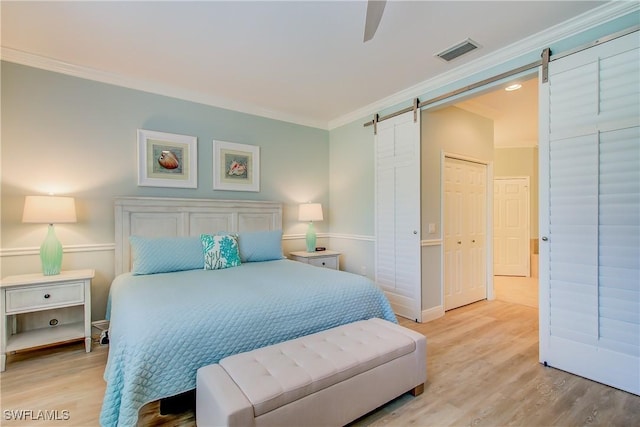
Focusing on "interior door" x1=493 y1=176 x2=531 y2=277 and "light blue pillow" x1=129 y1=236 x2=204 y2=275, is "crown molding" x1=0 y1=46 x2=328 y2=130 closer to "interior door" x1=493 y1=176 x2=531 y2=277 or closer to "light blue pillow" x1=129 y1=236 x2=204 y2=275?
"light blue pillow" x1=129 y1=236 x2=204 y2=275

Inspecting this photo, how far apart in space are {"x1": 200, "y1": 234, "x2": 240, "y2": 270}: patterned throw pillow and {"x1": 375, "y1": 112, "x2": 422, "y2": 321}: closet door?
188cm

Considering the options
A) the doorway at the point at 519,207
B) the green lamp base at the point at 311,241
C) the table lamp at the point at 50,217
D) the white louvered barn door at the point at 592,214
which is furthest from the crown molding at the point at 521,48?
the table lamp at the point at 50,217

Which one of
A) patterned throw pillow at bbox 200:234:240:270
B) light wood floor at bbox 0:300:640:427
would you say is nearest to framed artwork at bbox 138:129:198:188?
patterned throw pillow at bbox 200:234:240:270

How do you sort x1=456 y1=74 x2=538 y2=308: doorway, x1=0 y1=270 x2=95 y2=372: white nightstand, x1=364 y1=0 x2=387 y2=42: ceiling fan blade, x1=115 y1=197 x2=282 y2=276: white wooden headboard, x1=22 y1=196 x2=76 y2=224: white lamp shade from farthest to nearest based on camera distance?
x1=456 y1=74 x2=538 y2=308: doorway < x1=115 y1=197 x2=282 y2=276: white wooden headboard < x1=22 y1=196 x2=76 y2=224: white lamp shade < x1=0 y1=270 x2=95 y2=372: white nightstand < x1=364 y1=0 x2=387 y2=42: ceiling fan blade

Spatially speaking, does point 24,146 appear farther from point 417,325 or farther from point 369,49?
point 417,325

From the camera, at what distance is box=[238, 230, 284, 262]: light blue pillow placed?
3363 millimetres

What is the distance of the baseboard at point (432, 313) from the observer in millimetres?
3488

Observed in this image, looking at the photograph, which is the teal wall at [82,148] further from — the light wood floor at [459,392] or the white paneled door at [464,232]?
the white paneled door at [464,232]

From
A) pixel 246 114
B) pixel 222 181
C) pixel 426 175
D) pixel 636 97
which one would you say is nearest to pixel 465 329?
pixel 426 175

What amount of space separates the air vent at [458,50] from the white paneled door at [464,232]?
1365 mm

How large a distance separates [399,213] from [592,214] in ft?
5.96

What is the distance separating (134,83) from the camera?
326 cm

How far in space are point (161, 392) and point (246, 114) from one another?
336 cm

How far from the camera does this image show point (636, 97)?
2.02m
